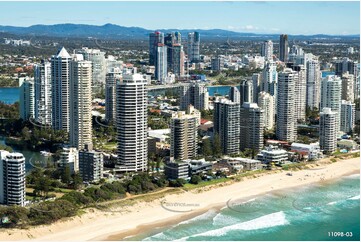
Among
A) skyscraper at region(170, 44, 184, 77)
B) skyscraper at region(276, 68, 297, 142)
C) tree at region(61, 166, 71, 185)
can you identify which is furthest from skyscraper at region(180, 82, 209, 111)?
tree at region(61, 166, 71, 185)

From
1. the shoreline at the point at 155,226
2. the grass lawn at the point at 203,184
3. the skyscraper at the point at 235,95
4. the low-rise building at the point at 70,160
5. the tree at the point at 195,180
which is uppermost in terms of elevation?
the skyscraper at the point at 235,95

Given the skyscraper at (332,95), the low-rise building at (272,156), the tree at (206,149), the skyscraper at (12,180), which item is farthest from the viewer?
the skyscraper at (332,95)

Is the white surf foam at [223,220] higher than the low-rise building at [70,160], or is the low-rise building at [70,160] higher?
the low-rise building at [70,160]

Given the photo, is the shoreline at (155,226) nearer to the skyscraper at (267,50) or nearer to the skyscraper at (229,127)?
the skyscraper at (229,127)

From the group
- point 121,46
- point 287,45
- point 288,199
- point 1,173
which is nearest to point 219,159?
point 288,199

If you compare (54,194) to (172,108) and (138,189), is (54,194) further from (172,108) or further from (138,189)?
(172,108)

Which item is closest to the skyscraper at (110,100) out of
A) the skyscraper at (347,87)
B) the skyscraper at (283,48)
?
the skyscraper at (347,87)
